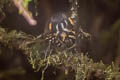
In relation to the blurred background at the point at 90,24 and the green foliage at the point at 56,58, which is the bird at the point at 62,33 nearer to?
the green foliage at the point at 56,58

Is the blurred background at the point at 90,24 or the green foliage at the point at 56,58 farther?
the blurred background at the point at 90,24

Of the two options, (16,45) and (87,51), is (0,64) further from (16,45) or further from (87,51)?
(87,51)

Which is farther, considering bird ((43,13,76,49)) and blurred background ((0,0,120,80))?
blurred background ((0,0,120,80))

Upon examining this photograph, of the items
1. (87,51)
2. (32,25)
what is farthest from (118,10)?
(87,51)

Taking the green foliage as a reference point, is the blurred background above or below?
above

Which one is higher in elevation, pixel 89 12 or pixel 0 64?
pixel 89 12

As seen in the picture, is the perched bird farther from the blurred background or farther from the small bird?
the blurred background

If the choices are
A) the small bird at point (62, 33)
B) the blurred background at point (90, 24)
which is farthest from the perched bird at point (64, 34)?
the blurred background at point (90, 24)

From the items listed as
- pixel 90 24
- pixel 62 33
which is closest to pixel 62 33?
pixel 62 33

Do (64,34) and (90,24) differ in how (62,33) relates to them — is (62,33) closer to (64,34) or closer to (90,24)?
(64,34)

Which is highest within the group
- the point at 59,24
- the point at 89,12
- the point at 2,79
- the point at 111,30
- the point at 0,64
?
the point at 89,12

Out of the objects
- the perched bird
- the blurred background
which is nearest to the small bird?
the perched bird
